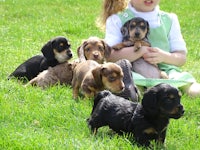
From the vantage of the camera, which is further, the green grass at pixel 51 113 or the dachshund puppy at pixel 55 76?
the dachshund puppy at pixel 55 76

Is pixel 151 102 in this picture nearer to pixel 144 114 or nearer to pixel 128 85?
pixel 144 114

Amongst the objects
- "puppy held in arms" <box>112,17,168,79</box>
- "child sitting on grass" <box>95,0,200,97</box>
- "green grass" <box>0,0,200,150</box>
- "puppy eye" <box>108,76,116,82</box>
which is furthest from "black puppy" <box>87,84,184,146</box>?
"puppy held in arms" <box>112,17,168,79</box>

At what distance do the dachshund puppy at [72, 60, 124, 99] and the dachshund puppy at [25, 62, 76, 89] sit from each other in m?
0.23

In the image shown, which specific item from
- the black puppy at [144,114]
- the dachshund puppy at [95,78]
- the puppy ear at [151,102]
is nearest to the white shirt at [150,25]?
the dachshund puppy at [95,78]

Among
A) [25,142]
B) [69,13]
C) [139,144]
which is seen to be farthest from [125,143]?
[69,13]

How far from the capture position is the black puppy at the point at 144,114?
4.16 metres

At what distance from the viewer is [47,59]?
21.4ft

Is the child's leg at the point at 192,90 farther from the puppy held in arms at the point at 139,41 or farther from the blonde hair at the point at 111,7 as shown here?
the blonde hair at the point at 111,7

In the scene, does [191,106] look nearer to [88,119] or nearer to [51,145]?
[88,119]

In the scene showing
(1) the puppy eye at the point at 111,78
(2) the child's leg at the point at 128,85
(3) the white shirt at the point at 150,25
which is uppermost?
(3) the white shirt at the point at 150,25

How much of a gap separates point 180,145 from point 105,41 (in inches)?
90.1

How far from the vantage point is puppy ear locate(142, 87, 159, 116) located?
4.18m

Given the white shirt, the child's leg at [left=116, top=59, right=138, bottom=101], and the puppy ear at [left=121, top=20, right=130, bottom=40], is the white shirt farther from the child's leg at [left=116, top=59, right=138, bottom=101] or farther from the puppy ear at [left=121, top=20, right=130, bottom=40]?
the child's leg at [left=116, top=59, right=138, bottom=101]

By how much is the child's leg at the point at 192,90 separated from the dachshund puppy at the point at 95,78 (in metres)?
1.17
